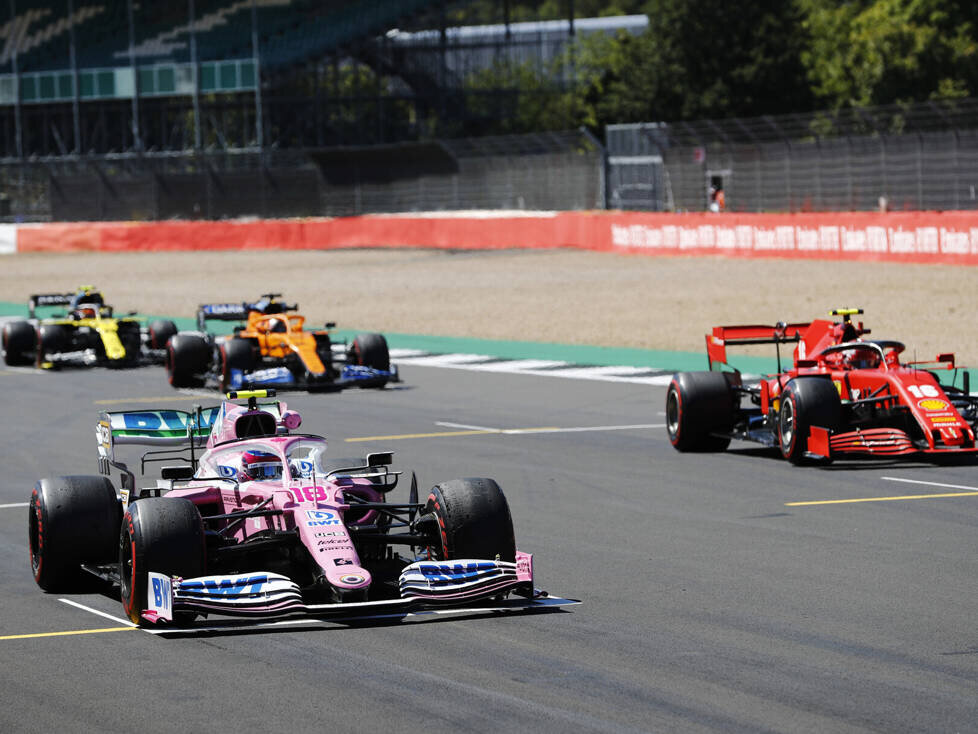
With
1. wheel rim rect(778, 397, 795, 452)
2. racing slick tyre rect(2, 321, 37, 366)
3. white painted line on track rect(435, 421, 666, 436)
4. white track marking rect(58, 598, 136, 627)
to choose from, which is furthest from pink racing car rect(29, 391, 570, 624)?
racing slick tyre rect(2, 321, 37, 366)

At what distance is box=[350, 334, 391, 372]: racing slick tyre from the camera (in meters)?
24.9

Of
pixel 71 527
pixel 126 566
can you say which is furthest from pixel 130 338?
pixel 126 566

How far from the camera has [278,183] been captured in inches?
2744

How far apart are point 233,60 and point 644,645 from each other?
65908 millimetres

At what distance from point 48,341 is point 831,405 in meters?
15.6

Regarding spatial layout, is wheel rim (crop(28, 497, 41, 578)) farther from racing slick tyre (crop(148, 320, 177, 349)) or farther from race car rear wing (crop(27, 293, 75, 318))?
race car rear wing (crop(27, 293, 75, 318))

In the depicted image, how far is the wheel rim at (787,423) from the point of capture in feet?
54.3

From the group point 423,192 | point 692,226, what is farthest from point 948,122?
point 423,192

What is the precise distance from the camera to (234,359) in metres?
24.1

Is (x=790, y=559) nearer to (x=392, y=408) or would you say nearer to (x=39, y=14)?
(x=392, y=408)

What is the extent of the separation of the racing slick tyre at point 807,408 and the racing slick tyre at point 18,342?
16.1m

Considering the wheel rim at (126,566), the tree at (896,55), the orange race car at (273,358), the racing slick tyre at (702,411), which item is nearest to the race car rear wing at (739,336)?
the racing slick tyre at (702,411)

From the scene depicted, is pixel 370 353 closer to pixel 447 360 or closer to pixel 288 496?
pixel 447 360

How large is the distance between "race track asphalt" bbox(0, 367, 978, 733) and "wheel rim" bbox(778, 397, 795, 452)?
0.24 m
